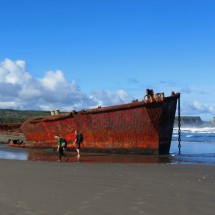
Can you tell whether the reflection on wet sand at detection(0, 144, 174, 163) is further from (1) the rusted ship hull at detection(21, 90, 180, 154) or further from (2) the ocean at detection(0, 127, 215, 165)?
(1) the rusted ship hull at detection(21, 90, 180, 154)

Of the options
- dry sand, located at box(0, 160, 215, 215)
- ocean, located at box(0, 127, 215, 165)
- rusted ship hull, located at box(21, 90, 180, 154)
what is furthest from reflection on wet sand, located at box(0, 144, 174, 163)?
dry sand, located at box(0, 160, 215, 215)

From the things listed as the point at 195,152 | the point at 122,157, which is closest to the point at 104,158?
the point at 122,157

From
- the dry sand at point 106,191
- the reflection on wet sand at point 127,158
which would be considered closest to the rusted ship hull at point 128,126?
the reflection on wet sand at point 127,158

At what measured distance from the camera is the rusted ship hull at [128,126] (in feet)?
48.8

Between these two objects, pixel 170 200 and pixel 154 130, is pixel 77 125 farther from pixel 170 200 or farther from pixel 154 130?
pixel 170 200

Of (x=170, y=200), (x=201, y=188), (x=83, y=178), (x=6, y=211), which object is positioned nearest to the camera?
(x=6, y=211)

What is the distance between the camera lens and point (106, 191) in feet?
22.7

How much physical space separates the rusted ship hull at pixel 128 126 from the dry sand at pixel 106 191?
462 cm

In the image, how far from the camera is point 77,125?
17.2 meters

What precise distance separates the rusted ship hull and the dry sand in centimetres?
462

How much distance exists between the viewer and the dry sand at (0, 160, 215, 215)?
5.50 m

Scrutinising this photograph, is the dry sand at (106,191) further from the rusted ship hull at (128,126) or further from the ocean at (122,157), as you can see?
the rusted ship hull at (128,126)

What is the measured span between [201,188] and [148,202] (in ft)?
5.85

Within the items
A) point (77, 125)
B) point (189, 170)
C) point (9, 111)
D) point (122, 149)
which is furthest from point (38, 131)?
point (9, 111)
